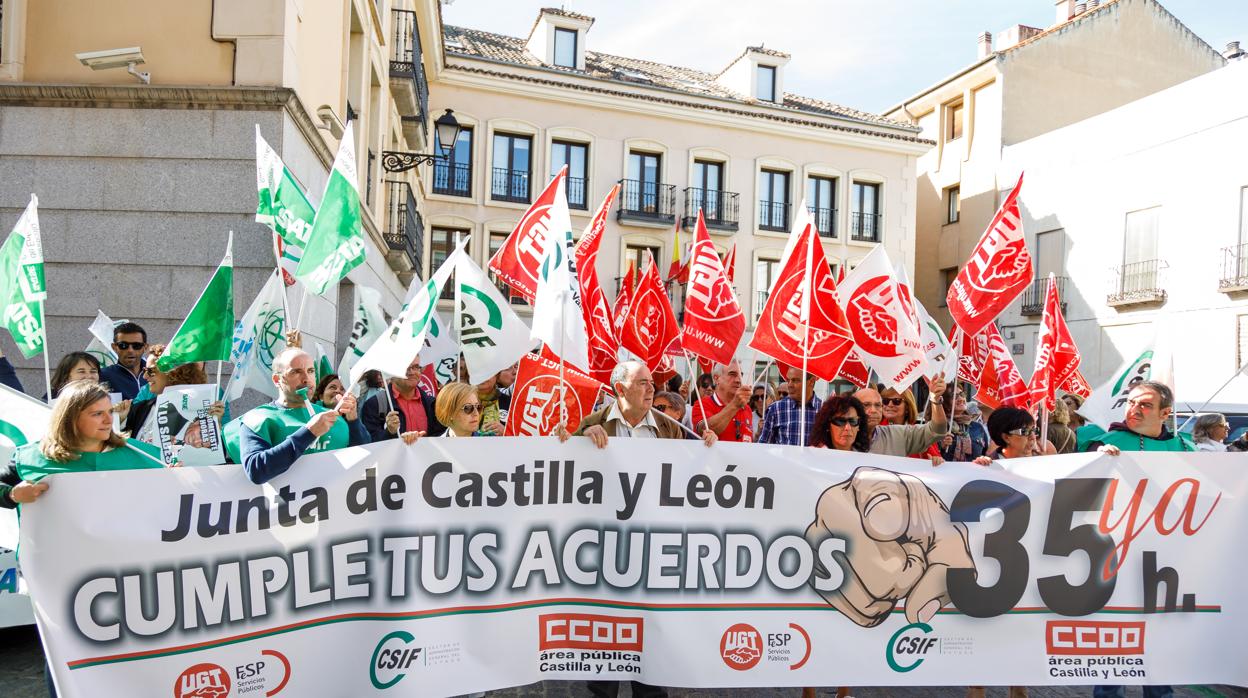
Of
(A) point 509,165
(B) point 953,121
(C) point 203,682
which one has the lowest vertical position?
(C) point 203,682

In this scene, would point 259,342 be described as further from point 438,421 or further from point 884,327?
point 884,327

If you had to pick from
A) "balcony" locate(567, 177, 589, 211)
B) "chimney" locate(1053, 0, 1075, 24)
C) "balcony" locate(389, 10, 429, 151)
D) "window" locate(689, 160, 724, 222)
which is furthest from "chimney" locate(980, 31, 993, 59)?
"balcony" locate(389, 10, 429, 151)

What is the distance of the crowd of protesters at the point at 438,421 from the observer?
3785 mm

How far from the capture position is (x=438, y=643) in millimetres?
3992

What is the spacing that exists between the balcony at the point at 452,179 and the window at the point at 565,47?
15.8 feet

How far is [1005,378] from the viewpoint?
8906 millimetres

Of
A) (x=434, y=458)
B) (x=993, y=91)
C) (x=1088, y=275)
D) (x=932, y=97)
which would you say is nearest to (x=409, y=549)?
(x=434, y=458)

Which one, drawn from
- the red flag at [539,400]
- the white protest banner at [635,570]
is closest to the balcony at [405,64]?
the red flag at [539,400]

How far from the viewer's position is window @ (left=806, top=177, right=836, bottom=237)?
97.1ft

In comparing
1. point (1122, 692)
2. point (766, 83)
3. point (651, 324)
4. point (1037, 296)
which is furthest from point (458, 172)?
point (1122, 692)

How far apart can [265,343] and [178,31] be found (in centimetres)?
354

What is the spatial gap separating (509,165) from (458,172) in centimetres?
151

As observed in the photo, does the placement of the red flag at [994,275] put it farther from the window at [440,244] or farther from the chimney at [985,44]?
the chimney at [985,44]

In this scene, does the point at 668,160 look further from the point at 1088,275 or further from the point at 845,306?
the point at 845,306
